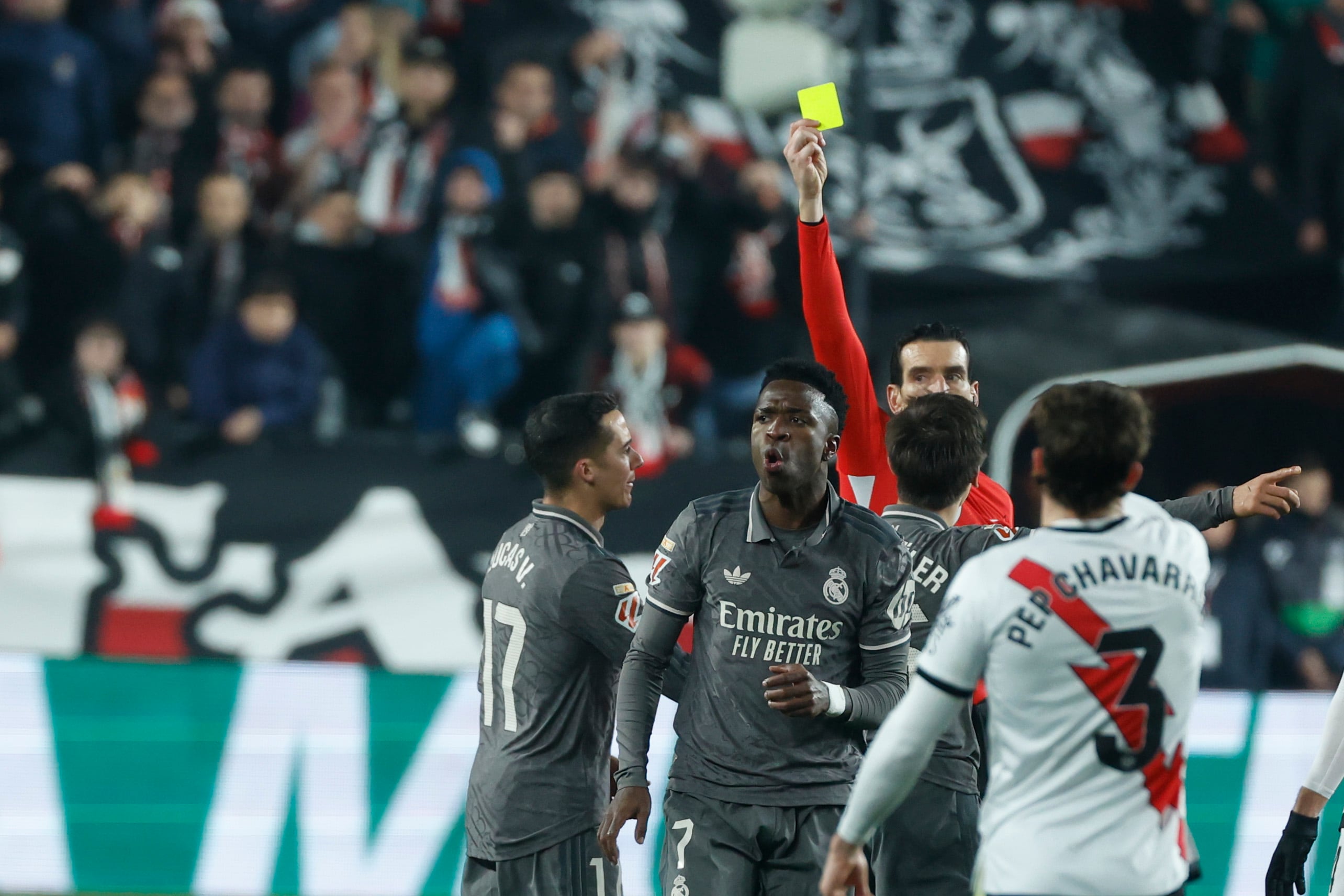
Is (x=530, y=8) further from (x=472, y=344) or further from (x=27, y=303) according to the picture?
(x=27, y=303)

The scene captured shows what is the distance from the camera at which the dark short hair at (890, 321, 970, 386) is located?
13.7ft

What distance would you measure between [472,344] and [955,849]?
18.0 ft

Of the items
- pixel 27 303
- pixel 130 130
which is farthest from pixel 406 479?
pixel 130 130

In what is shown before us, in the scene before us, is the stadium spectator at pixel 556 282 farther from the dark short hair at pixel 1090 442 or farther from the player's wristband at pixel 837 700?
the dark short hair at pixel 1090 442

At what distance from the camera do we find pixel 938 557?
367cm

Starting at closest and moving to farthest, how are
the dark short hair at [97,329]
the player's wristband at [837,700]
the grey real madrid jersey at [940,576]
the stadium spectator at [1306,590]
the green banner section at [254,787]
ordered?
the player's wristband at [837,700]
the grey real madrid jersey at [940,576]
the green banner section at [254,787]
the stadium spectator at [1306,590]
the dark short hair at [97,329]

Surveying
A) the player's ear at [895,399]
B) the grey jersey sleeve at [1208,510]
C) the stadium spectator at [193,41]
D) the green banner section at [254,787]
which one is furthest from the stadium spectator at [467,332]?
the grey jersey sleeve at [1208,510]

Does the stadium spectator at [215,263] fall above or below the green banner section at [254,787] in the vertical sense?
above

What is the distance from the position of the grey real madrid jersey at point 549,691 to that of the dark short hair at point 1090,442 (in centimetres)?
127

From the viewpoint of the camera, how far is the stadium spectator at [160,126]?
906cm

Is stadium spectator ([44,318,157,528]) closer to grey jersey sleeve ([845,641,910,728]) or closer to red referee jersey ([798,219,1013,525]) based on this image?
red referee jersey ([798,219,1013,525])

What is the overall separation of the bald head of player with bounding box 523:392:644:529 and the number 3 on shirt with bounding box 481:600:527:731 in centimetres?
32

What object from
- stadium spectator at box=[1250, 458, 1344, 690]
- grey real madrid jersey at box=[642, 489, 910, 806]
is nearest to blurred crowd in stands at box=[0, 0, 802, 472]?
stadium spectator at box=[1250, 458, 1344, 690]

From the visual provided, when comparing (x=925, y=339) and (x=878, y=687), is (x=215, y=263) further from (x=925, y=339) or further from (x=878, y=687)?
(x=878, y=687)
